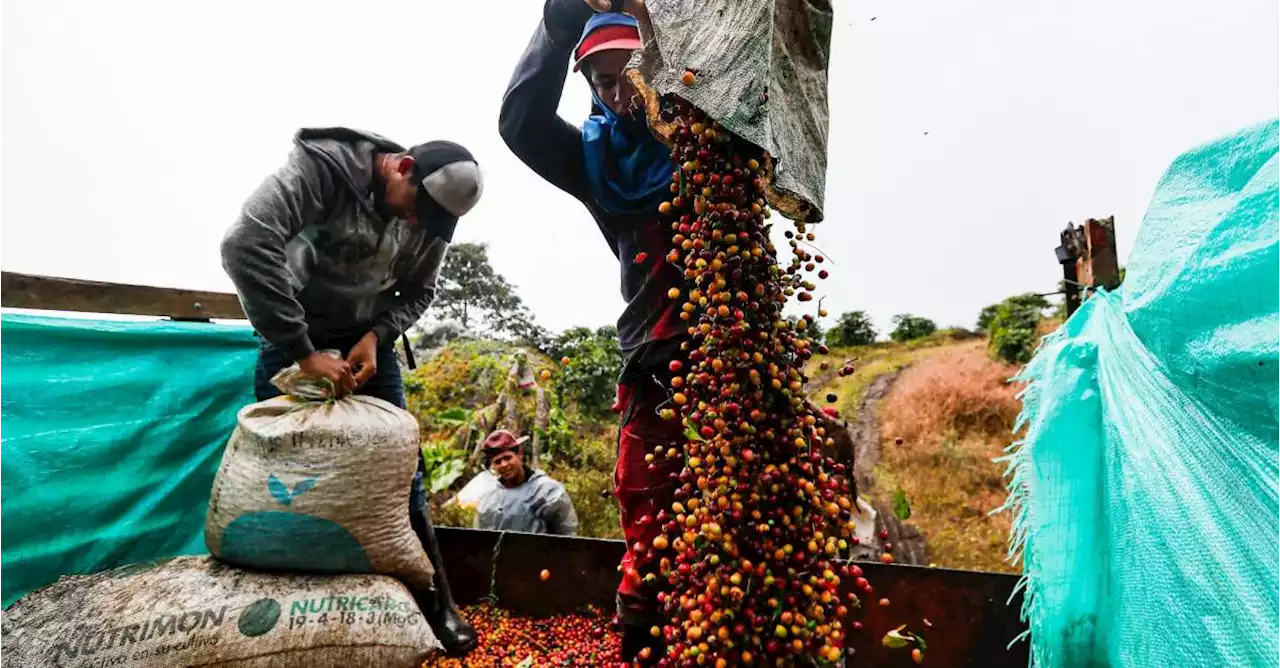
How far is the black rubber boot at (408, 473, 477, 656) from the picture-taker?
8.67 ft

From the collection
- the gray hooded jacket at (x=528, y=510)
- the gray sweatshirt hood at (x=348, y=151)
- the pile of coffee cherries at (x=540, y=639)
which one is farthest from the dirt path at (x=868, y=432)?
the gray sweatshirt hood at (x=348, y=151)

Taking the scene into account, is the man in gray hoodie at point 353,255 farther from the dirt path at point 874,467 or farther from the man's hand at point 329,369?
the dirt path at point 874,467

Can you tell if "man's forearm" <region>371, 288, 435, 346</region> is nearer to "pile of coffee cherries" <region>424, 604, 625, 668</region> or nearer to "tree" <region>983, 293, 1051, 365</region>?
"pile of coffee cherries" <region>424, 604, 625, 668</region>

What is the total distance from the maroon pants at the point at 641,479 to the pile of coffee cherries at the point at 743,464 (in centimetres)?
35

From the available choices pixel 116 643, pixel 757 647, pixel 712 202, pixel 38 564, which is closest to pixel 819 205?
pixel 712 202

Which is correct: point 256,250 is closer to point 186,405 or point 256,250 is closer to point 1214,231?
point 186,405

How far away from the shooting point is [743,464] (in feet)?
4.47

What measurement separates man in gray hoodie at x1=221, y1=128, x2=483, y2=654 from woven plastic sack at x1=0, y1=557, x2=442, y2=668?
21.3 inches

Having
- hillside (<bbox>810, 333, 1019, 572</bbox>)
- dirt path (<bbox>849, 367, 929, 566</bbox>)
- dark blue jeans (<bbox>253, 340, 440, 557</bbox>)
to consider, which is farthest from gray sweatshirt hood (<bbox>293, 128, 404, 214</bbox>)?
hillside (<bbox>810, 333, 1019, 572</bbox>)

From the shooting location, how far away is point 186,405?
9.44 feet

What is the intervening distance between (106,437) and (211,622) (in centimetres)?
105

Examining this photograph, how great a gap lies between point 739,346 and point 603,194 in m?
0.86

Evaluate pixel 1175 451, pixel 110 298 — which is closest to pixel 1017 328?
pixel 1175 451

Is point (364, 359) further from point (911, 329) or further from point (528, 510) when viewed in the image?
point (911, 329)
